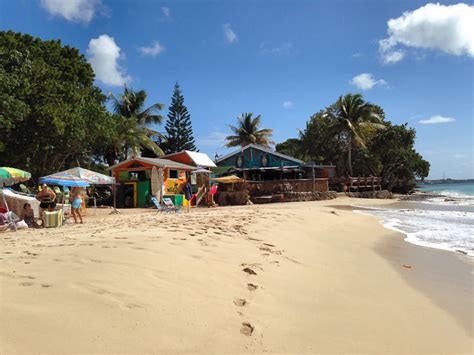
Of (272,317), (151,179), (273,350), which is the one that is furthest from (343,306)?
(151,179)

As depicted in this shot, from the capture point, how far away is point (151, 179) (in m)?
19.1

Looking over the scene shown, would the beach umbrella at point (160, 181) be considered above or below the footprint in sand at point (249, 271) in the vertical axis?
above

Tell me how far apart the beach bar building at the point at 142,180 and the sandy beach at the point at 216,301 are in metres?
13.7

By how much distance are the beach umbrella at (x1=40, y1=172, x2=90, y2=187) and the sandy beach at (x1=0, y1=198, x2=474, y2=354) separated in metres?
7.67

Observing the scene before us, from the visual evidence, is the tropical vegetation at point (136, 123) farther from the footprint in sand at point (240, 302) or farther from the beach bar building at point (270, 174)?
the footprint in sand at point (240, 302)

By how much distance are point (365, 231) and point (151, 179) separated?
39.6ft

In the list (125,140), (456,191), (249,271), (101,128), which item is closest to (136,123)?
(125,140)

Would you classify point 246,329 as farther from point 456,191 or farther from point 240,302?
point 456,191

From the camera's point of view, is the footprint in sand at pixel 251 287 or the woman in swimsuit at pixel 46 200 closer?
the footprint in sand at pixel 251 287

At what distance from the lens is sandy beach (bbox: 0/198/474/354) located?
2523mm

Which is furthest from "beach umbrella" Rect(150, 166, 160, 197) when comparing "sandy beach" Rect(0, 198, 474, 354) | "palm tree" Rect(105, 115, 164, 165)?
"sandy beach" Rect(0, 198, 474, 354)

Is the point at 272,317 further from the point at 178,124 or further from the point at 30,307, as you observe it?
the point at 178,124

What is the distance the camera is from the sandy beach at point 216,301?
8.28 feet

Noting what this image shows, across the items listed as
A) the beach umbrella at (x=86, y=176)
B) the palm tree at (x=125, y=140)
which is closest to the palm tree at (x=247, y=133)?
the palm tree at (x=125, y=140)
